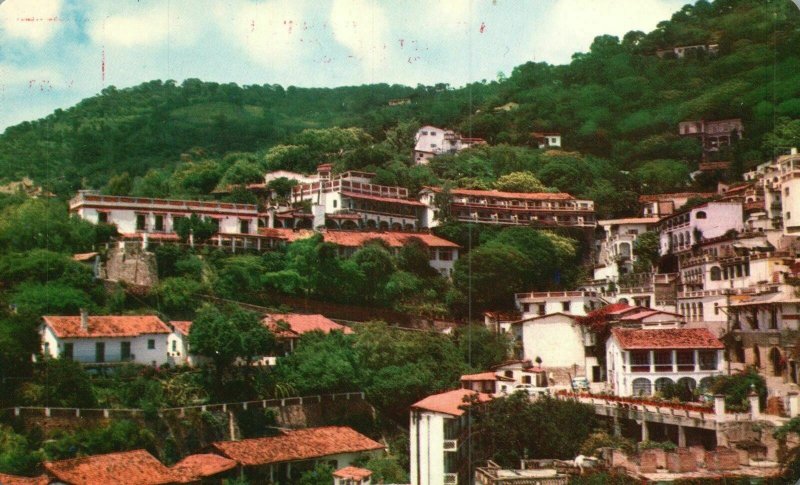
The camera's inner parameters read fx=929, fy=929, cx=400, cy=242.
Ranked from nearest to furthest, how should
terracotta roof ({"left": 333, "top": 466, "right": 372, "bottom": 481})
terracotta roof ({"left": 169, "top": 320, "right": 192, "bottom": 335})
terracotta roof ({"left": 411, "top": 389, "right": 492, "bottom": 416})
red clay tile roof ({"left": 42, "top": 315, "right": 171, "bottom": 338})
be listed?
terracotta roof ({"left": 333, "top": 466, "right": 372, "bottom": 481})
terracotta roof ({"left": 411, "top": 389, "right": 492, "bottom": 416})
red clay tile roof ({"left": 42, "top": 315, "right": 171, "bottom": 338})
terracotta roof ({"left": 169, "top": 320, "right": 192, "bottom": 335})

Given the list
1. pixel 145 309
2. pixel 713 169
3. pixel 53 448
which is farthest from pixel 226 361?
pixel 713 169

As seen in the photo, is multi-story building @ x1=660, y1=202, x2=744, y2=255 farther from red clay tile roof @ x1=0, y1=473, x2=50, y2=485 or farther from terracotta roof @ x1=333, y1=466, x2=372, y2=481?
red clay tile roof @ x1=0, y1=473, x2=50, y2=485

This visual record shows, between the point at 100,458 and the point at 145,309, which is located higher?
the point at 145,309

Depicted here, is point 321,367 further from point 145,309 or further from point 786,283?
point 786,283

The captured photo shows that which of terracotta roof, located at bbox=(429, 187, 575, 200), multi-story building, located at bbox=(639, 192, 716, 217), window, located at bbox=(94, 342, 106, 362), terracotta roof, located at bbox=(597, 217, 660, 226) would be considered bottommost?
window, located at bbox=(94, 342, 106, 362)

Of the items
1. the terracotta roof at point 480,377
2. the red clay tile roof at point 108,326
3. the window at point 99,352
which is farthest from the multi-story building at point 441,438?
the window at point 99,352

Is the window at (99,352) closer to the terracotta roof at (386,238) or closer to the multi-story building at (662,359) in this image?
the terracotta roof at (386,238)

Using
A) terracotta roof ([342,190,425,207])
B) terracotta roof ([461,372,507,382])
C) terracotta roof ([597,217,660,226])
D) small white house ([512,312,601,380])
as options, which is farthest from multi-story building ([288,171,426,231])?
terracotta roof ([461,372,507,382])
